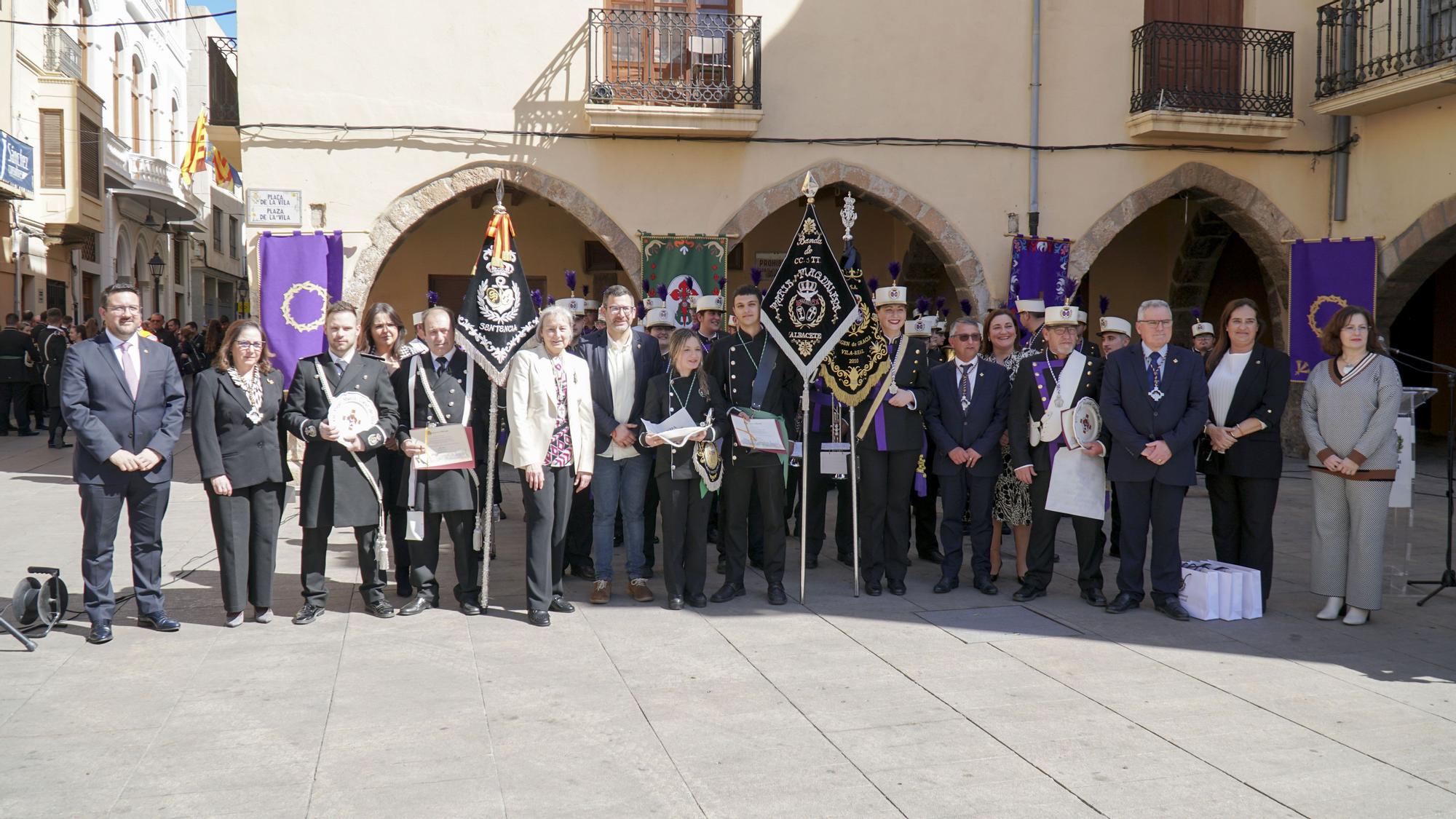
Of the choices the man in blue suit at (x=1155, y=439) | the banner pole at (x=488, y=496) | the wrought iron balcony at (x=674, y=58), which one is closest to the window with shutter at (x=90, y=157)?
the wrought iron balcony at (x=674, y=58)

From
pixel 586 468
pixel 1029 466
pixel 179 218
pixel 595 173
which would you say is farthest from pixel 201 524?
pixel 179 218

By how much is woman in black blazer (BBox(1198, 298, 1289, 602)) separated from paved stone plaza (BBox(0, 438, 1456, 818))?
1.38 feet

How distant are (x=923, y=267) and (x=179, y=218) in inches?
878

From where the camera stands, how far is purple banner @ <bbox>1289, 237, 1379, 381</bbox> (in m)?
12.4

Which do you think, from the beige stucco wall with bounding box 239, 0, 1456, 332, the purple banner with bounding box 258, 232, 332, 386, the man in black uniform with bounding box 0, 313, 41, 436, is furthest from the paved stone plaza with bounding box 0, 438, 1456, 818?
the man in black uniform with bounding box 0, 313, 41, 436

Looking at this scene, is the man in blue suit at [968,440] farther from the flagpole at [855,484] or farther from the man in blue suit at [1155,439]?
the man in blue suit at [1155,439]

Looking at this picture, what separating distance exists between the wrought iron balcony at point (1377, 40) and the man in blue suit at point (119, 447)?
1204 centimetres

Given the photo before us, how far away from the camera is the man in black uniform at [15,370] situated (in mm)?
15008

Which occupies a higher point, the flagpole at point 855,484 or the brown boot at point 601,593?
the flagpole at point 855,484

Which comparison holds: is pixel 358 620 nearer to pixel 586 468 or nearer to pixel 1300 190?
pixel 586 468

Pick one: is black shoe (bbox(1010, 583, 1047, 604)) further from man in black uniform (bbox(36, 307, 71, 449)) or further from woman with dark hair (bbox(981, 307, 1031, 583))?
man in black uniform (bbox(36, 307, 71, 449))

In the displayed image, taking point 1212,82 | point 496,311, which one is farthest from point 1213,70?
point 496,311

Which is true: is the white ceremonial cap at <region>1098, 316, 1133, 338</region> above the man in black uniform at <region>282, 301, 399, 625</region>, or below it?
above

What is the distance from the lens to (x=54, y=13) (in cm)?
2181
